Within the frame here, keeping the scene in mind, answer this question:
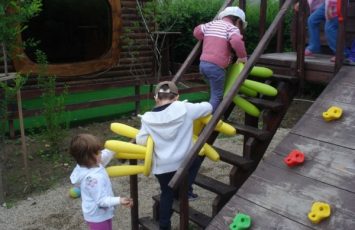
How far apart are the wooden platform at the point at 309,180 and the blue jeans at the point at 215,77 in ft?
3.01

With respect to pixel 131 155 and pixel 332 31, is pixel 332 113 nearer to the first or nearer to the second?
pixel 332 31

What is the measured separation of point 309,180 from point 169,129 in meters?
1.05

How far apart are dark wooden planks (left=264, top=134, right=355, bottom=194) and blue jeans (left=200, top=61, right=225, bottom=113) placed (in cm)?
97

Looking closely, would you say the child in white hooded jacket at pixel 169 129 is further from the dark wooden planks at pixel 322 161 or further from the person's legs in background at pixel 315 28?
the person's legs in background at pixel 315 28

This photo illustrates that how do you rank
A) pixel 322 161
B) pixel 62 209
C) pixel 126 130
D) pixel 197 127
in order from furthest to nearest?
pixel 62 209
pixel 197 127
pixel 126 130
pixel 322 161

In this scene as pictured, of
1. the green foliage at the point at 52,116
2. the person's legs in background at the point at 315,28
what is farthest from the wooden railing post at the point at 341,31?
the green foliage at the point at 52,116

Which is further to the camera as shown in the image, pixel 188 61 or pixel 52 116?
pixel 52 116

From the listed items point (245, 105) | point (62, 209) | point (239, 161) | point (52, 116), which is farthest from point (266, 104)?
point (52, 116)

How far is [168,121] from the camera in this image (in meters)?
3.11

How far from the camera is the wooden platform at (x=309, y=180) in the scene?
2783 mm

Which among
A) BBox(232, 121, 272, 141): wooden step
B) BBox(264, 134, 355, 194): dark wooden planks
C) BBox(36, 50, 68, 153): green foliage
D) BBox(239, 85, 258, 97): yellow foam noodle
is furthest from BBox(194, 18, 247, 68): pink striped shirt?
BBox(36, 50, 68, 153): green foliage

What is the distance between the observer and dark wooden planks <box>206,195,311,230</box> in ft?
9.26

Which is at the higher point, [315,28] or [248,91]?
[315,28]

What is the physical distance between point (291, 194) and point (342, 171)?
1.23ft
